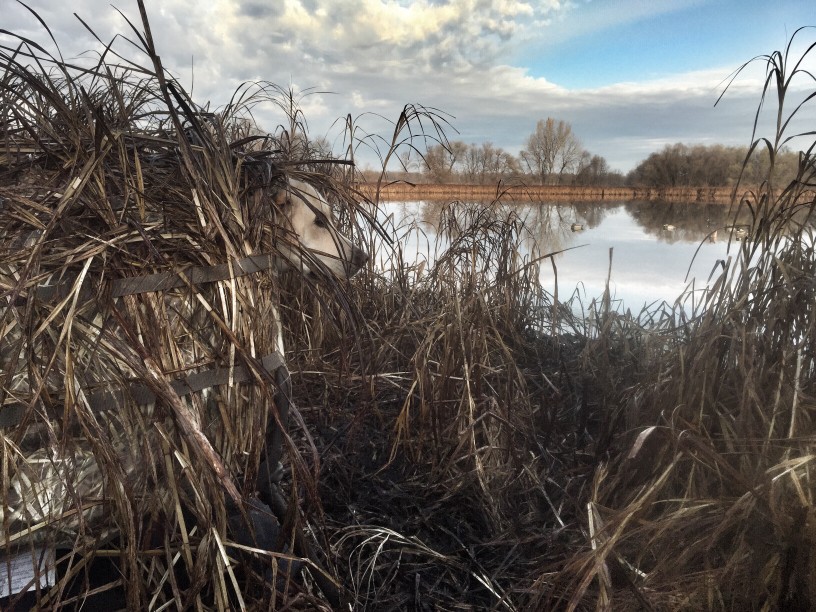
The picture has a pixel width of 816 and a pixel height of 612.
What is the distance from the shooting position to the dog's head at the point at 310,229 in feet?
5.16

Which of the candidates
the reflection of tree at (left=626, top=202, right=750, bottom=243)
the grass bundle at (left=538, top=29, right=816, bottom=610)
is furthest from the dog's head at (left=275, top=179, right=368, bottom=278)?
the reflection of tree at (left=626, top=202, right=750, bottom=243)

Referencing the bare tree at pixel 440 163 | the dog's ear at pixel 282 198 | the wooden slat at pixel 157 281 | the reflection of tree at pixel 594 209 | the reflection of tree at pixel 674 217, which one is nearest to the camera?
the wooden slat at pixel 157 281

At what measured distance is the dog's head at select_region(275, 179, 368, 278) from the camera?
61.9 inches

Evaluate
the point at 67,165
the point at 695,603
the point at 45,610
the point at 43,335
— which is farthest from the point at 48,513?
the point at 695,603

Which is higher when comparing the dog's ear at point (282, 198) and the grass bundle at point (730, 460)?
the dog's ear at point (282, 198)

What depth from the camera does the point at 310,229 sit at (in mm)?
1825

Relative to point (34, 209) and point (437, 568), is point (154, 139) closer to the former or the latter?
point (34, 209)

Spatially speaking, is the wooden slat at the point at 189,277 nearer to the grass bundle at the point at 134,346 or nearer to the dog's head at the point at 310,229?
the grass bundle at the point at 134,346

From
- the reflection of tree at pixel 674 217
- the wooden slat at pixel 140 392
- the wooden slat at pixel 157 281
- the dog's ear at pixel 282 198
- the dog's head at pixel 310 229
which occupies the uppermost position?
the dog's ear at pixel 282 198

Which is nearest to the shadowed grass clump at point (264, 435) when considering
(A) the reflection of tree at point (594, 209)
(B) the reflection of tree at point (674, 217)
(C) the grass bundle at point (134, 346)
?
(C) the grass bundle at point (134, 346)

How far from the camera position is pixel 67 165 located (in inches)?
52.6

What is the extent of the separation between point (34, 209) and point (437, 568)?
1560 millimetres

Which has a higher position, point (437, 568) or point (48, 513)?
point (48, 513)

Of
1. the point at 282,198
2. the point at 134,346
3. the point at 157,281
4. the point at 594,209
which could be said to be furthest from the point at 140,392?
the point at 594,209
